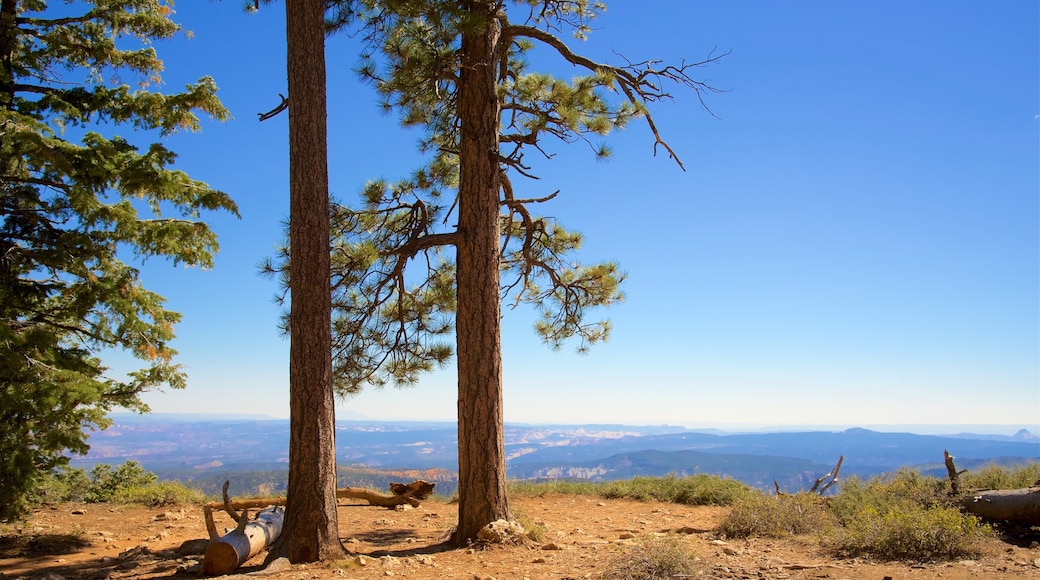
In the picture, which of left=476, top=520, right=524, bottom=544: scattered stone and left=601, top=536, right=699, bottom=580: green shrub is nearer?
left=601, top=536, right=699, bottom=580: green shrub

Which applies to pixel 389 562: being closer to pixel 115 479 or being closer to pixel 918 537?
pixel 918 537

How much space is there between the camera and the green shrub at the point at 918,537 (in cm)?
568

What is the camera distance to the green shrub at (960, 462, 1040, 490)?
8195mm

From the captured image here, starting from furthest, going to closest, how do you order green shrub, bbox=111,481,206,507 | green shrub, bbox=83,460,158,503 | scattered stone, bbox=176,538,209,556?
1. green shrub, bbox=83,460,158,503
2. green shrub, bbox=111,481,206,507
3. scattered stone, bbox=176,538,209,556

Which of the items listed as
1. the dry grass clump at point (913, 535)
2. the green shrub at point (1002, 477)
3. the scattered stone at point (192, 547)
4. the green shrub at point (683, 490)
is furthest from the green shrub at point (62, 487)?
the green shrub at point (1002, 477)

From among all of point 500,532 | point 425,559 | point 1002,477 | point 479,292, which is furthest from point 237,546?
point 1002,477

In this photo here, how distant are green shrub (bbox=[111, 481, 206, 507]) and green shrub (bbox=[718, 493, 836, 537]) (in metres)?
8.67

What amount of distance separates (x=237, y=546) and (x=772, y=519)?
581cm

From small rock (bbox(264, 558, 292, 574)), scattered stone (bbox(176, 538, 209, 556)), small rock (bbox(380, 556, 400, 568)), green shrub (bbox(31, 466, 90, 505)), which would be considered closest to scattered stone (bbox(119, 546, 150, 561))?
scattered stone (bbox(176, 538, 209, 556))

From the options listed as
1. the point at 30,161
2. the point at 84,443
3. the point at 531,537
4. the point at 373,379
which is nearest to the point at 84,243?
the point at 30,161

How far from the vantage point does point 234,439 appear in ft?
522

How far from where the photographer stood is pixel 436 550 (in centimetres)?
682

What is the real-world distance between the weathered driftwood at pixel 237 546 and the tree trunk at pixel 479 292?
207 centimetres

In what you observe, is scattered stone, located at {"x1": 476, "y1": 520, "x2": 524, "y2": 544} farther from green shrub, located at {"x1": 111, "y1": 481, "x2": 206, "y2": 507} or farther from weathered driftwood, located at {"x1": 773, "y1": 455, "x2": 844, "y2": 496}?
green shrub, located at {"x1": 111, "y1": 481, "x2": 206, "y2": 507}
